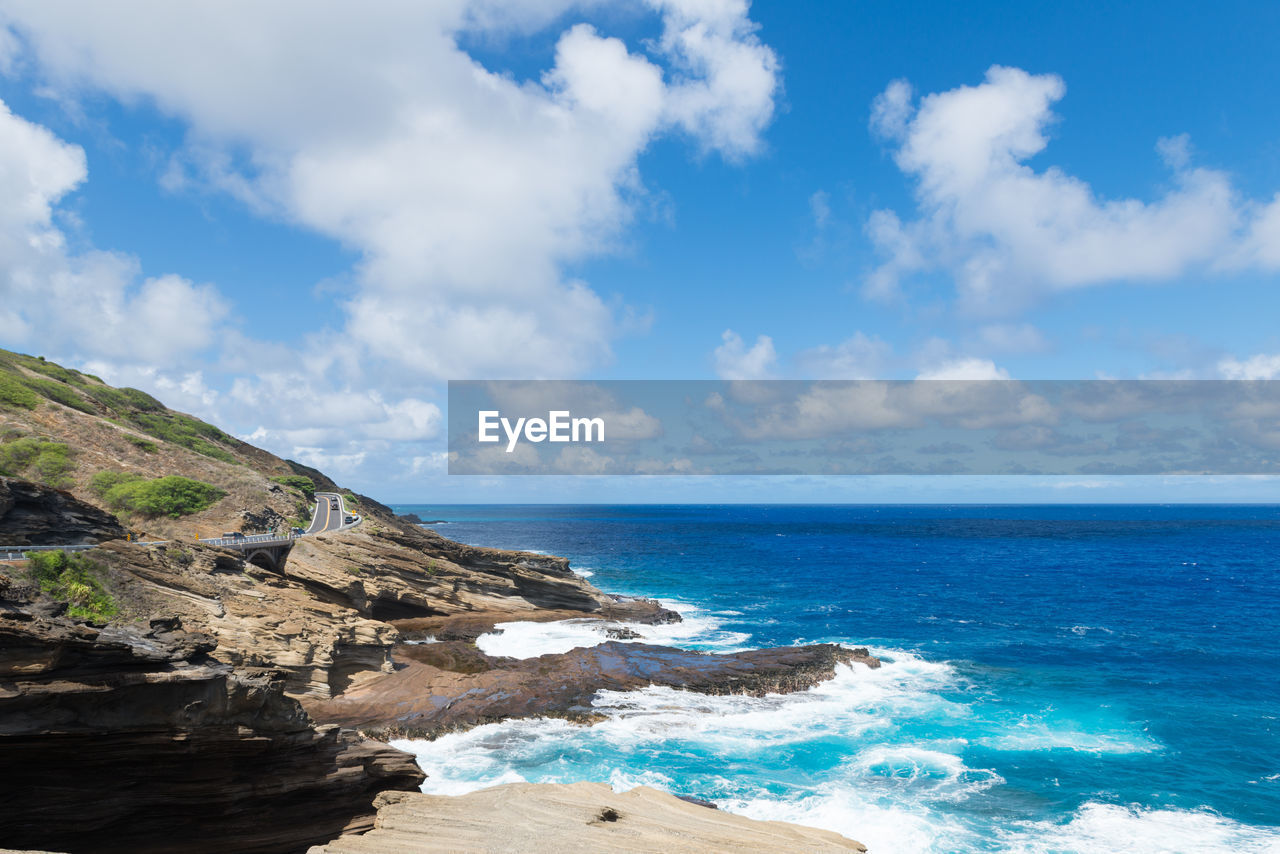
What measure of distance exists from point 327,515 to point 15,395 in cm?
2916

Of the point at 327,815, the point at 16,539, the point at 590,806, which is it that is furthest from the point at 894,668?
the point at 16,539

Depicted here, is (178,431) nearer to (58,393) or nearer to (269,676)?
(58,393)

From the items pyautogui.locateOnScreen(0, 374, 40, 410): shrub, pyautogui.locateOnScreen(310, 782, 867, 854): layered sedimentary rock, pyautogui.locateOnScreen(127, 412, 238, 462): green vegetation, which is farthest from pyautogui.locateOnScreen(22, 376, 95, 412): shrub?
pyautogui.locateOnScreen(310, 782, 867, 854): layered sedimentary rock

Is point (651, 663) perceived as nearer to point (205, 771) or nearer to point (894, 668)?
point (894, 668)

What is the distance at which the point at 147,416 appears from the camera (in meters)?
83.9

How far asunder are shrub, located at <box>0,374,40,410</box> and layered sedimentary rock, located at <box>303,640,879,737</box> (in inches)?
1825

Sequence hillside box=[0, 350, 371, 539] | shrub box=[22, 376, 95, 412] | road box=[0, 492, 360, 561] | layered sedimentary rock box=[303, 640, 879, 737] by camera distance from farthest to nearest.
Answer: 1. shrub box=[22, 376, 95, 412]
2. hillside box=[0, 350, 371, 539]
3. layered sedimentary rock box=[303, 640, 879, 737]
4. road box=[0, 492, 360, 561]

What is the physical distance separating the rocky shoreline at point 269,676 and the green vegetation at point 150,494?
13746 mm

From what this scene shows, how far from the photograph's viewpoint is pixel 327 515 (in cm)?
7344

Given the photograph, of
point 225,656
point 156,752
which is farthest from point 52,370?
point 156,752

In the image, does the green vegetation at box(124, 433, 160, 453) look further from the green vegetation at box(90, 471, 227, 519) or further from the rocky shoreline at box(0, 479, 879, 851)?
the rocky shoreline at box(0, 479, 879, 851)

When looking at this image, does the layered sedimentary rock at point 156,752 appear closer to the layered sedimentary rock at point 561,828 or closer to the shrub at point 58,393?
the layered sedimentary rock at point 561,828

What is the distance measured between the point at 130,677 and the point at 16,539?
81.2ft

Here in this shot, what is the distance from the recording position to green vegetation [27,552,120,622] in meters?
23.3
